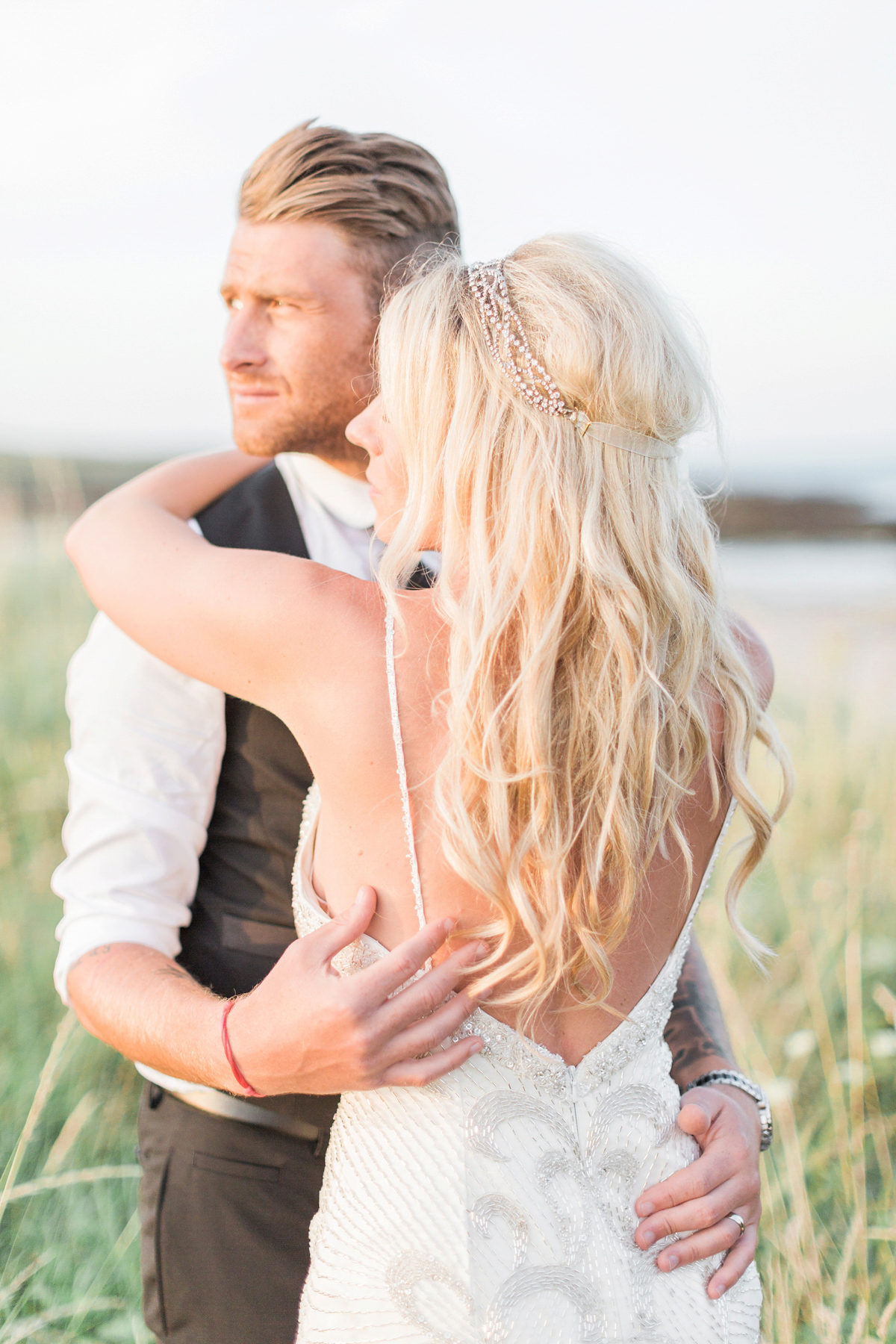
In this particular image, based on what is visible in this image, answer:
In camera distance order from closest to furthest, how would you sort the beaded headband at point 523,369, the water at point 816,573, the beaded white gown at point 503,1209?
1. the beaded white gown at point 503,1209
2. the beaded headband at point 523,369
3. the water at point 816,573

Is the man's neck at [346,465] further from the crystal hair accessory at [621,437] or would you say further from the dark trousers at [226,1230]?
the dark trousers at [226,1230]

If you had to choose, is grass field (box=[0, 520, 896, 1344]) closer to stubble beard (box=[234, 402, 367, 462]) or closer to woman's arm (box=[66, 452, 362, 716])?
woman's arm (box=[66, 452, 362, 716])

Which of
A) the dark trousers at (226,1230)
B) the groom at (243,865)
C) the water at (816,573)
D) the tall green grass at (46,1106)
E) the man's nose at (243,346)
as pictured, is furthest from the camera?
the water at (816,573)

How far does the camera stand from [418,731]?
152 centimetres

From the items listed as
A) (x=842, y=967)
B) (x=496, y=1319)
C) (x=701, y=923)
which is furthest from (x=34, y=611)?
(x=496, y=1319)

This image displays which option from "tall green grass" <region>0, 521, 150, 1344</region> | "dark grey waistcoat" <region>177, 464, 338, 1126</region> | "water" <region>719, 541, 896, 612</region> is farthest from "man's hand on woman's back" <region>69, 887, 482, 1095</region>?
"water" <region>719, 541, 896, 612</region>

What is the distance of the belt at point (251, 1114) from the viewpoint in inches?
76.6

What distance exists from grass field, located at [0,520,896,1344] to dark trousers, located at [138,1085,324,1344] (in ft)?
1.06

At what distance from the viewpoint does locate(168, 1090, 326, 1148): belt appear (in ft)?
6.38

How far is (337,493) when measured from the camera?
89.7 inches

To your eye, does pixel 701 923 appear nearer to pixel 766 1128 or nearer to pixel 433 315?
pixel 766 1128

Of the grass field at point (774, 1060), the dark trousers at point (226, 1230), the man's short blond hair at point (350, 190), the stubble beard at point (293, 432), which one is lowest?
the grass field at point (774, 1060)

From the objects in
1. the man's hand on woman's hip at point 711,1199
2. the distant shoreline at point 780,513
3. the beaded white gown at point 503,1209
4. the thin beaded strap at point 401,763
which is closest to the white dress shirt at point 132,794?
the beaded white gown at point 503,1209

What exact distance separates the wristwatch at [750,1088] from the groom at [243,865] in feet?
0.14
